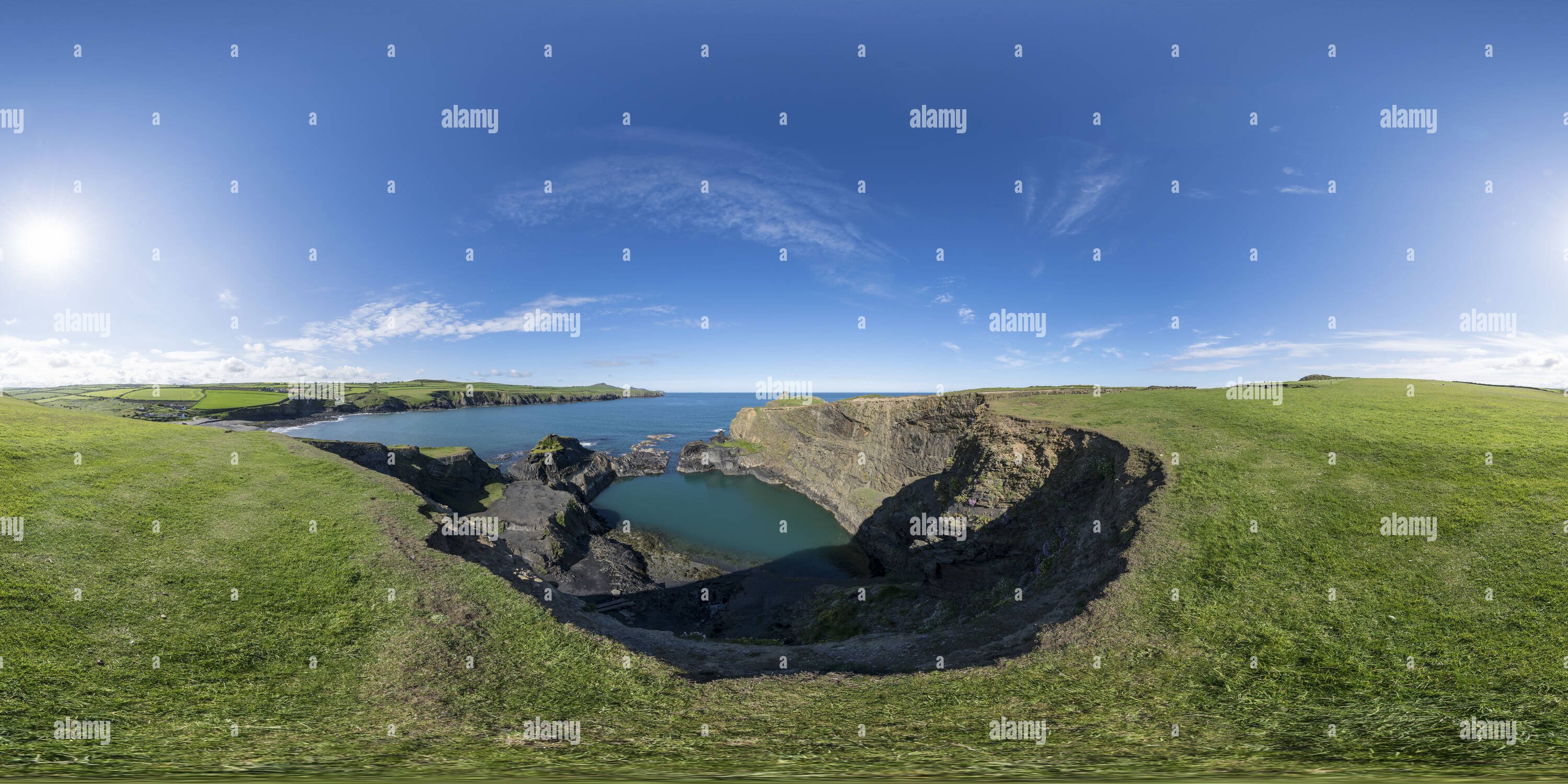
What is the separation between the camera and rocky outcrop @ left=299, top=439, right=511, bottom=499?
108 feet

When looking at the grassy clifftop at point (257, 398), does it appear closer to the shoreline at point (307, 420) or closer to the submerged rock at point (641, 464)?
the shoreline at point (307, 420)

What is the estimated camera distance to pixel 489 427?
100m

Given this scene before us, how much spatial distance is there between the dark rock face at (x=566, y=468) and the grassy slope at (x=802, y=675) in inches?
1480

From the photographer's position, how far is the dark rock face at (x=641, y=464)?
57.8 meters

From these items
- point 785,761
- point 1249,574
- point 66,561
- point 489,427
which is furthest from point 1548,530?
point 489,427

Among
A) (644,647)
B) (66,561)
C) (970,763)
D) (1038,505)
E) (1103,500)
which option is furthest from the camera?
(1038,505)

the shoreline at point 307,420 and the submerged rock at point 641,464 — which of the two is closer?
the submerged rock at point 641,464

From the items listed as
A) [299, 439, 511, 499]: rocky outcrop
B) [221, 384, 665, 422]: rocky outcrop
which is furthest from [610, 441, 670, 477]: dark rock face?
[221, 384, 665, 422]: rocky outcrop

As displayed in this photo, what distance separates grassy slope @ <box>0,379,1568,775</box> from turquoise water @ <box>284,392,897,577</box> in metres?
25.3

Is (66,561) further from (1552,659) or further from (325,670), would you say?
(1552,659)

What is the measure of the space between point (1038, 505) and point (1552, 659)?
14.4m

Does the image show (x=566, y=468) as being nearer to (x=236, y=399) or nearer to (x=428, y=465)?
(x=428, y=465)

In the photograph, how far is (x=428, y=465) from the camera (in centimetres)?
3828

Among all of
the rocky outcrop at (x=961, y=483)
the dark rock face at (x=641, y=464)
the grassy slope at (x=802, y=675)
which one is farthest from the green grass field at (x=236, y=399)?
the grassy slope at (x=802, y=675)
